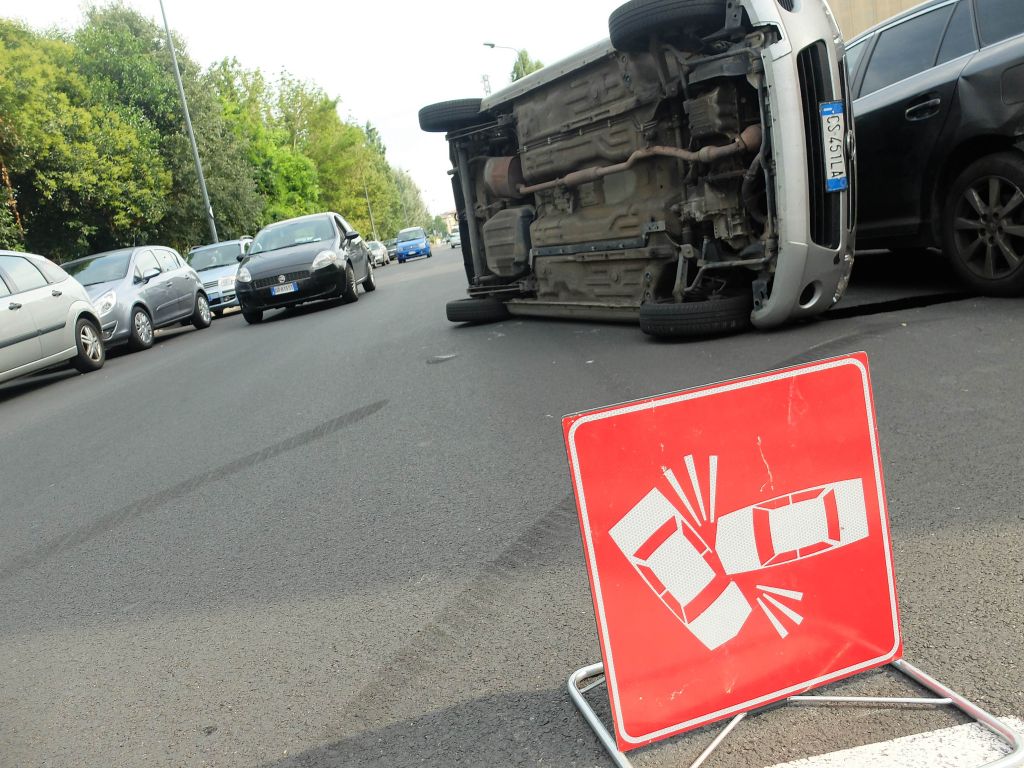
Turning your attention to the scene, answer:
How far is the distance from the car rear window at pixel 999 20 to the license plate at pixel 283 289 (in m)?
12.0

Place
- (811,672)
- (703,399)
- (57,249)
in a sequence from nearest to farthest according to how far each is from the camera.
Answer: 1. (703,399)
2. (811,672)
3. (57,249)

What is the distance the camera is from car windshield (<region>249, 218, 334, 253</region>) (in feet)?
55.7

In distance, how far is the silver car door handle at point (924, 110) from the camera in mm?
6535

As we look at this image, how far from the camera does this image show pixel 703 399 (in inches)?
85.8

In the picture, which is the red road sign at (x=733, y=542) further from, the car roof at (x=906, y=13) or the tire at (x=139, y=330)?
the tire at (x=139, y=330)

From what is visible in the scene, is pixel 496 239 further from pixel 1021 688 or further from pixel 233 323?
pixel 233 323

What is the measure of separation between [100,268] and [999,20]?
44.7ft

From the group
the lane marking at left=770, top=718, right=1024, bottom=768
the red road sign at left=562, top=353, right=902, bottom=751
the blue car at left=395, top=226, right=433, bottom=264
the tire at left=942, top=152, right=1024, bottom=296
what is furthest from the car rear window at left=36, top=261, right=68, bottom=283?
the blue car at left=395, top=226, right=433, bottom=264

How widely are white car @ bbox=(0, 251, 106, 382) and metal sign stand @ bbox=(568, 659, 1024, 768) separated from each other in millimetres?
10216

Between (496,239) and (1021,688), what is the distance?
828cm

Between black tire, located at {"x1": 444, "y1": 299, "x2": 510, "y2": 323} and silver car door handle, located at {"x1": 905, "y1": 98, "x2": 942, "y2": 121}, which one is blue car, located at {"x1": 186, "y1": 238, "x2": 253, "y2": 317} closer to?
black tire, located at {"x1": 444, "y1": 299, "x2": 510, "y2": 323}

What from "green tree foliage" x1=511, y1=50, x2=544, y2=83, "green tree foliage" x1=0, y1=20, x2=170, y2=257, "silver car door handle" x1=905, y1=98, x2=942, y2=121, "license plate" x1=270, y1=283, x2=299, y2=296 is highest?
"green tree foliage" x1=511, y1=50, x2=544, y2=83

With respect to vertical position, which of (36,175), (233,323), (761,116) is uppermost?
(36,175)

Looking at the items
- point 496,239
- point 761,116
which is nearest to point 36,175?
point 496,239
